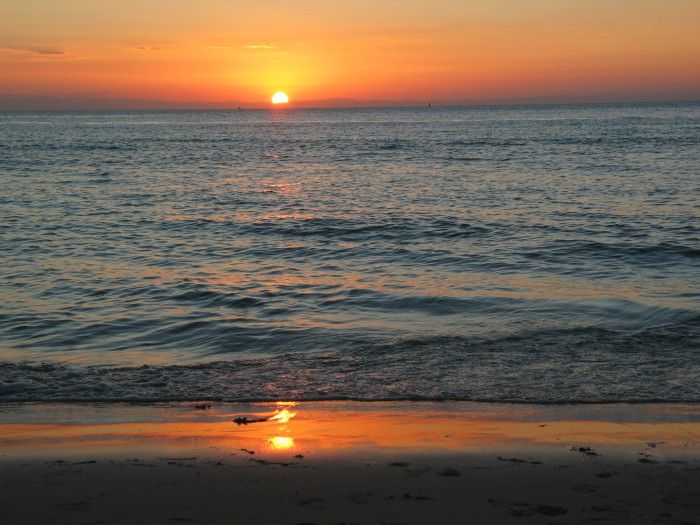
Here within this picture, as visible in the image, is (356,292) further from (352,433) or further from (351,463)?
(351,463)

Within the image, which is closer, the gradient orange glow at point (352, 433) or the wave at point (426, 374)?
the gradient orange glow at point (352, 433)

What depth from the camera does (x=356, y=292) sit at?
42.3ft

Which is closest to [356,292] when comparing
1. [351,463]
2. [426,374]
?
[426,374]

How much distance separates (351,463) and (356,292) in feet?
24.3

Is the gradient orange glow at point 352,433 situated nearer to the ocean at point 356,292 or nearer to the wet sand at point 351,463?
the wet sand at point 351,463

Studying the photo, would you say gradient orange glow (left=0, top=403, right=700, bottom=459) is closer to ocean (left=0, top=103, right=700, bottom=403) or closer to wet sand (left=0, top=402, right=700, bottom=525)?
wet sand (left=0, top=402, right=700, bottom=525)

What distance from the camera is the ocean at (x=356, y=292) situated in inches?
315

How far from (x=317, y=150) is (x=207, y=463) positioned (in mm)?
55831

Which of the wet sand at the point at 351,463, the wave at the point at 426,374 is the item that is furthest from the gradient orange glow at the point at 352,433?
the wave at the point at 426,374

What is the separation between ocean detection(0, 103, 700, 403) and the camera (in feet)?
26.3

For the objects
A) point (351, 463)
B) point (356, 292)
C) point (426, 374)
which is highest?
point (351, 463)

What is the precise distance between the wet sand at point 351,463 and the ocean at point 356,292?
592 mm

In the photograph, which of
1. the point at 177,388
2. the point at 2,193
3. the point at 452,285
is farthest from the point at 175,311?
the point at 2,193

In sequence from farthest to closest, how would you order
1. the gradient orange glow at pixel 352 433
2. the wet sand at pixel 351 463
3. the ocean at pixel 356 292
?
the ocean at pixel 356 292
the gradient orange glow at pixel 352 433
the wet sand at pixel 351 463
